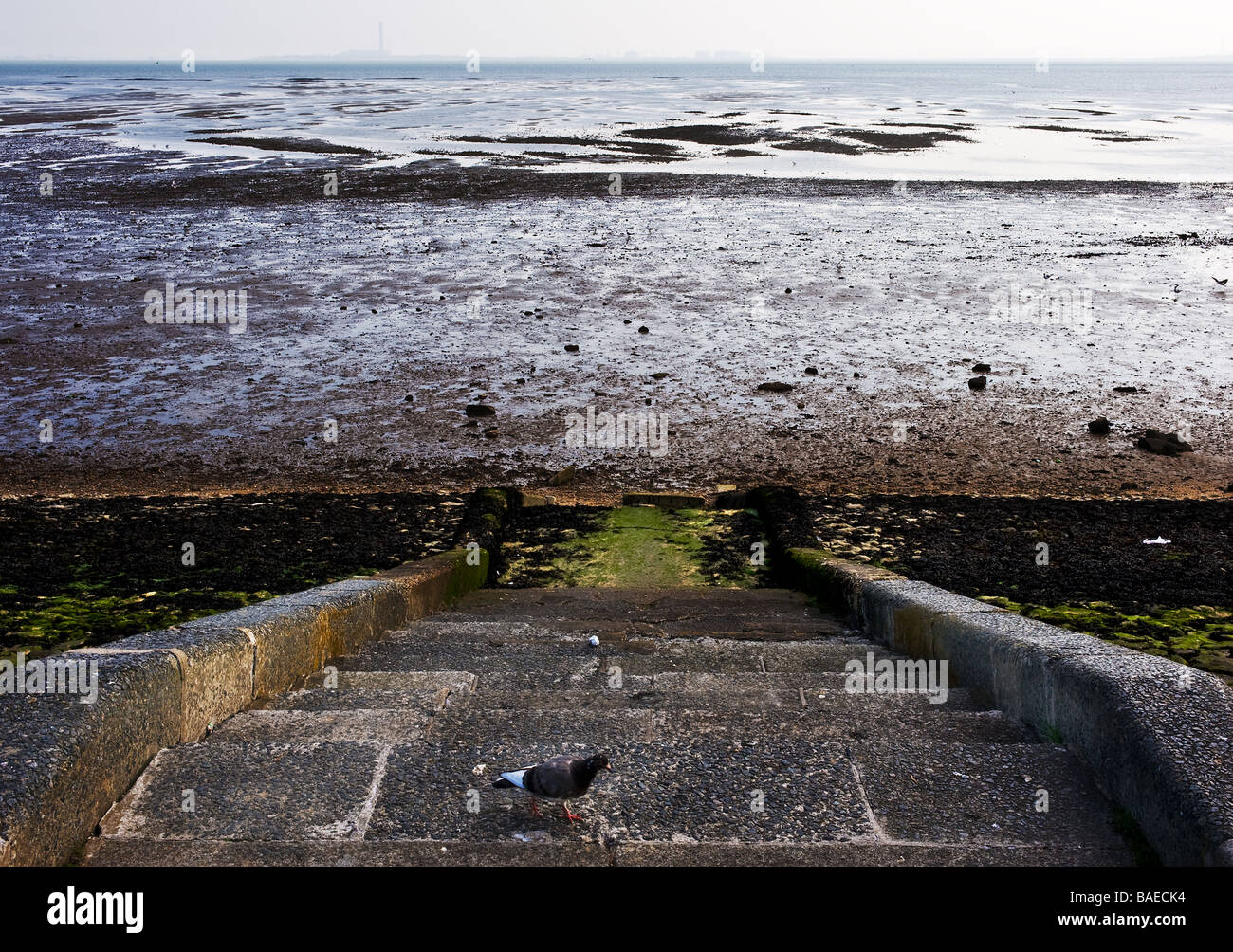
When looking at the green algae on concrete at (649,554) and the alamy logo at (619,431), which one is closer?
the green algae on concrete at (649,554)

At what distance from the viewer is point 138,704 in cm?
309

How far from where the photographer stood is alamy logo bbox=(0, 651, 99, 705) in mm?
3021

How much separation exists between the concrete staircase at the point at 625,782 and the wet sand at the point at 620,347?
512cm

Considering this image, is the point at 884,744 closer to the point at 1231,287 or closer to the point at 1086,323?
the point at 1086,323

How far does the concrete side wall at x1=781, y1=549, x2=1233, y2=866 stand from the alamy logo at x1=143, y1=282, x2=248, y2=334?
11.3m

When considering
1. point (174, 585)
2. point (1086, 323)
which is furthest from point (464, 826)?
point (1086, 323)

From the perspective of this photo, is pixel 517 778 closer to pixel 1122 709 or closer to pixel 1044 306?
pixel 1122 709

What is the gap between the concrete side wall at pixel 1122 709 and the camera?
255 cm

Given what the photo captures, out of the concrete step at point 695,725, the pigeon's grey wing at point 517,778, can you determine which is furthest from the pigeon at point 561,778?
the concrete step at point 695,725

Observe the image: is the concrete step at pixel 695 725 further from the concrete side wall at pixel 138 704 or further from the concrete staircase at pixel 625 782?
the concrete side wall at pixel 138 704

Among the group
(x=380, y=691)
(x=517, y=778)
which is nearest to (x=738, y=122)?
(x=380, y=691)

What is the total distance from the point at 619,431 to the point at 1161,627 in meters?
5.89

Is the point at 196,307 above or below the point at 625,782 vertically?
above
